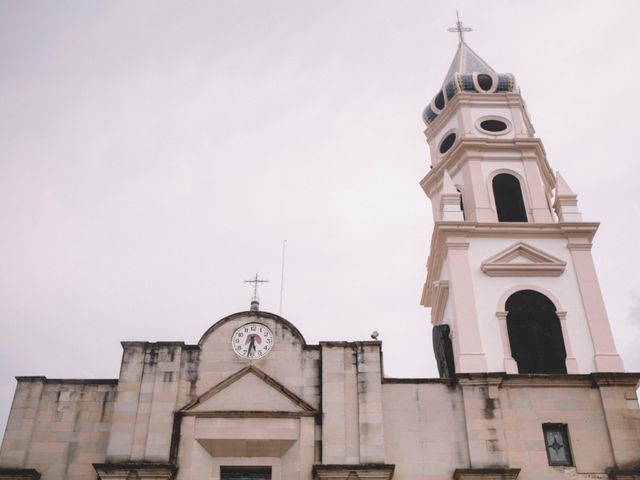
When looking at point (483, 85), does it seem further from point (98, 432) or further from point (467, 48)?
point (98, 432)

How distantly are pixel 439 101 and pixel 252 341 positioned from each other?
50.9 feet

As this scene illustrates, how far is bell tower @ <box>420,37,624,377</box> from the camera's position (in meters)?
23.8

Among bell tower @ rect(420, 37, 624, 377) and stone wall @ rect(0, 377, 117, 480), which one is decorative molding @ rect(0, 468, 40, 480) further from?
bell tower @ rect(420, 37, 624, 377)

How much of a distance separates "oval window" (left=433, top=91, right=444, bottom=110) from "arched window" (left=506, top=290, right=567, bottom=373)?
10765 millimetres

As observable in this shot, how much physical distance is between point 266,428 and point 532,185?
13951 mm

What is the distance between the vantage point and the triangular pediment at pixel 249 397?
834 inches

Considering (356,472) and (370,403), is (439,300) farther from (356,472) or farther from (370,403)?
(356,472)

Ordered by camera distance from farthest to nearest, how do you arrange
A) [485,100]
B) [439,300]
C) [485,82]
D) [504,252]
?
[485,82], [485,100], [439,300], [504,252]

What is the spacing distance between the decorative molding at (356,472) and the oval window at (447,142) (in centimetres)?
1537

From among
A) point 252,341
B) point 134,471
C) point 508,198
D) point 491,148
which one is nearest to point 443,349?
point 252,341

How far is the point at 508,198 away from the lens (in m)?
28.5

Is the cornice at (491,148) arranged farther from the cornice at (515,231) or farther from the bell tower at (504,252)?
the cornice at (515,231)

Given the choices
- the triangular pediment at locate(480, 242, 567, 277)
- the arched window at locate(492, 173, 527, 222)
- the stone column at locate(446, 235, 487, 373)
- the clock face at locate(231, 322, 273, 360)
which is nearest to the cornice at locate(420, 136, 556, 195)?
the arched window at locate(492, 173, 527, 222)

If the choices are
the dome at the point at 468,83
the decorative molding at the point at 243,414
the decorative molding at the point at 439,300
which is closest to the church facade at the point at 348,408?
the decorative molding at the point at 243,414
